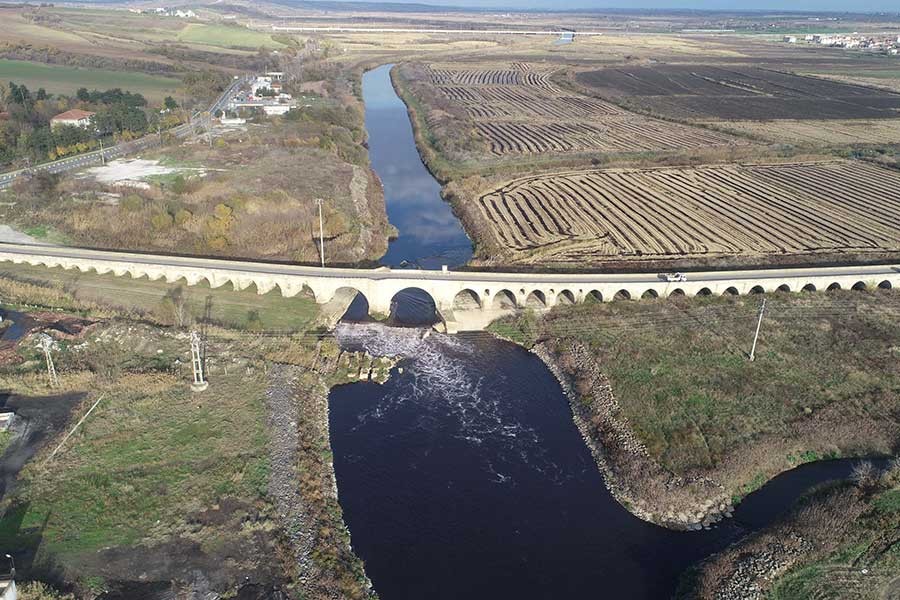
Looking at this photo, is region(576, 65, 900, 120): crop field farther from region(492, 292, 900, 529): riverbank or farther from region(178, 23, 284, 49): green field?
region(178, 23, 284, 49): green field

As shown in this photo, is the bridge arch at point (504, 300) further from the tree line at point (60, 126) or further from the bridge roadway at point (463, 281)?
the tree line at point (60, 126)

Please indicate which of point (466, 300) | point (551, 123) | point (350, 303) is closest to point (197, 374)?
point (350, 303)

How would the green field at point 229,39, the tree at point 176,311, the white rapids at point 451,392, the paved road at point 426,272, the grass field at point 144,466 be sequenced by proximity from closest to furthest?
the grass field at point 144,466, the white rapids at point 451,392, the tree at point 176,311, the paved road at point 426,272, the green field at point 229,39

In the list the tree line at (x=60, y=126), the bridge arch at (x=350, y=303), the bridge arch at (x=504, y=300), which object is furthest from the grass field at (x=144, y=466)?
the tree line at (x=60, y=126)

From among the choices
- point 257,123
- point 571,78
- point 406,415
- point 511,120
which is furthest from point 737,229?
point 571,78

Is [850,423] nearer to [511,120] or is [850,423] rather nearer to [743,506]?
[743,506]

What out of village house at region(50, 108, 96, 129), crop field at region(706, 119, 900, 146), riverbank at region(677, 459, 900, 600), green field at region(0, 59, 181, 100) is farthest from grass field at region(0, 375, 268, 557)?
green field at region(0, 59, 181, 100)
